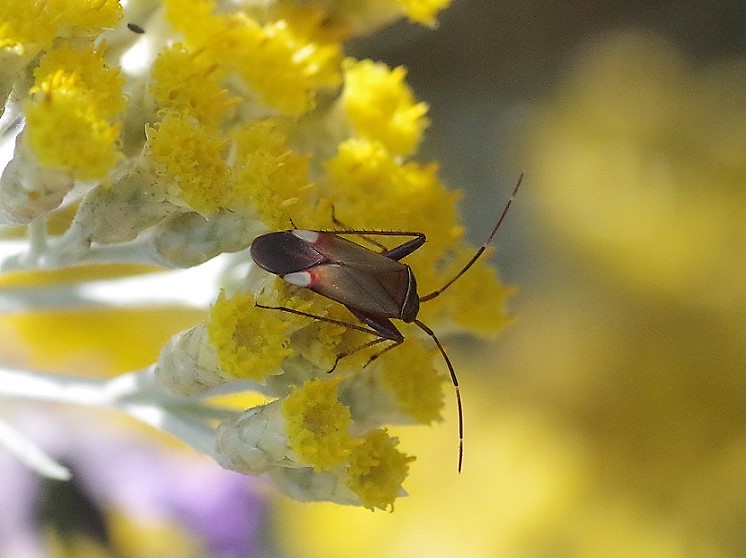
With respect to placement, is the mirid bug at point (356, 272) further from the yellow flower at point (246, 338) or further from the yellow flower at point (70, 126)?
the yellow flower at point (70, 126)

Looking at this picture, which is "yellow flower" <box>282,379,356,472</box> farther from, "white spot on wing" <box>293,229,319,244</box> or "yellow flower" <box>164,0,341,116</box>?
"yellow flower" <box>164,0,341,116</box>

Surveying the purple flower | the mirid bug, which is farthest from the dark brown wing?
the purple flower

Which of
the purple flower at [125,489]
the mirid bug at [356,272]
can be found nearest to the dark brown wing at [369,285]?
the mirid bug at [356,272]

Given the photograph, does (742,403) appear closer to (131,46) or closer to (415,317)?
(415,317)

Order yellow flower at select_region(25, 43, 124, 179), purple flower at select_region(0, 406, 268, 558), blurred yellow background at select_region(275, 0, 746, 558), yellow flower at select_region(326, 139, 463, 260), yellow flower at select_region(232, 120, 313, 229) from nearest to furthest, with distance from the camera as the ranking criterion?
yellow flower at select_region(25, 43, 124, 179) < yellow flower at select_region(232, 120, 313, 229) < yellow flower at select_region(326, 139, 463, 260) < purple flower at select_region(0, 406, 268, 558) < blurred yellow background at select_region(275, 0, 746, 558)

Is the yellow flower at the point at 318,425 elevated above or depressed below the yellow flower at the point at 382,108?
below

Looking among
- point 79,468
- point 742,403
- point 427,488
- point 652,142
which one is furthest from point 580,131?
point 79,468
